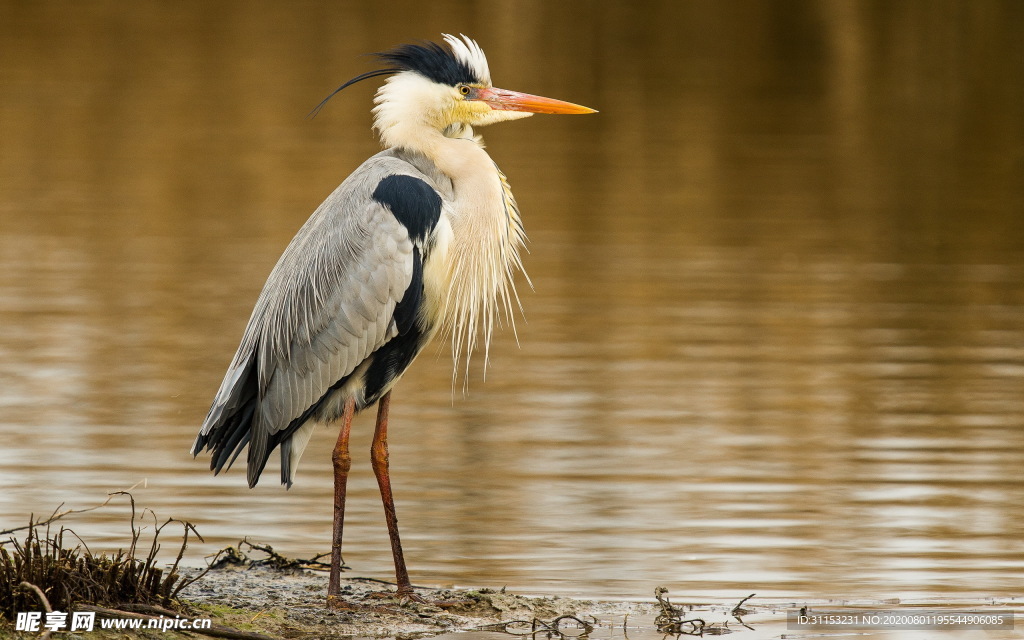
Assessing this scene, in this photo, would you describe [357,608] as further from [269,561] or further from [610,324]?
[610,324]

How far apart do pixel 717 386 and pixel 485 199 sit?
4.55 metres

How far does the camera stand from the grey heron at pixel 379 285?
6555 millimetres

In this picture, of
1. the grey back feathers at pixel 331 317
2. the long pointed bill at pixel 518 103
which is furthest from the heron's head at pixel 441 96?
the grey back feathers at pixel 331 317

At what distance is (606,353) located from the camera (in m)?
12.1

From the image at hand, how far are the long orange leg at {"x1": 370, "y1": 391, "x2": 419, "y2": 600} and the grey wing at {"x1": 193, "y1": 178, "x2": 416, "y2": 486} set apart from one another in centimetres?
24

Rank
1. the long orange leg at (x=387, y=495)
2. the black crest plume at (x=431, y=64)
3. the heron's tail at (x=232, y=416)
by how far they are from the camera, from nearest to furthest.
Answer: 1. the long orange leg at (x=387, y=495)
2. the heron's tail at (x=232, y=416)
3. the black crest plume at (x=431, y=64)

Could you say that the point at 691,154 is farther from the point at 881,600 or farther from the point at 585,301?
the point at 881,600

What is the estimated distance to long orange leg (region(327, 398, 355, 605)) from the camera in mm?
6363

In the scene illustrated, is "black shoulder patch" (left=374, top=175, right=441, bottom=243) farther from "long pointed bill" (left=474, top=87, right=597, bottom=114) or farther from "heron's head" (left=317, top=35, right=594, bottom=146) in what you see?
"long pointed bill" (left=474, top=87, right=597, bottom=114)

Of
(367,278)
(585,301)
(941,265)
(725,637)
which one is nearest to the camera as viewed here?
(725,637)

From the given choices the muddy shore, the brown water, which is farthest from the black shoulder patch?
the brown water

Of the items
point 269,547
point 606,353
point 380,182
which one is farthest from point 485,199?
point 606,353

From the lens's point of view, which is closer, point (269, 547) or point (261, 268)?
point (269, 547)

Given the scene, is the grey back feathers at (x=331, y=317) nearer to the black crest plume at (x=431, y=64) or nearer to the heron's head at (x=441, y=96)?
the heron's head at (x=441, y=96)
